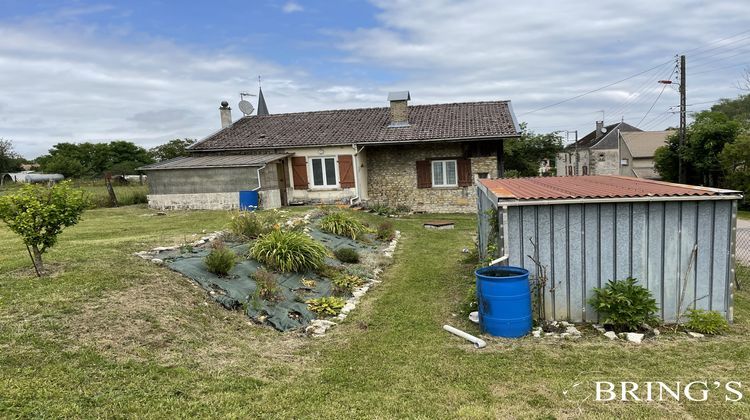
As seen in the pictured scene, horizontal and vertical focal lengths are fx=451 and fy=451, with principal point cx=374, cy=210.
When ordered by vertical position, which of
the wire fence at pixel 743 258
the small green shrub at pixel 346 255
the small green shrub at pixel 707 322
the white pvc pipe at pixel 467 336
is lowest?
the wire fence at pixel 743 258

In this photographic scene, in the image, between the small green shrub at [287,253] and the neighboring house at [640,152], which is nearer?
the small green shrub at [287,253]

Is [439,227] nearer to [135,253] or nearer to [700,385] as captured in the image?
[135,253]

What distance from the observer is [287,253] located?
765 cm

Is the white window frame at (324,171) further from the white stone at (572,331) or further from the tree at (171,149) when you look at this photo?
the tree at (171,149)

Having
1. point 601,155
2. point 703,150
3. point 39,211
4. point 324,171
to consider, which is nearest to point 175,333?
point 39,211

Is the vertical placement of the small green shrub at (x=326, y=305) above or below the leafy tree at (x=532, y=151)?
below

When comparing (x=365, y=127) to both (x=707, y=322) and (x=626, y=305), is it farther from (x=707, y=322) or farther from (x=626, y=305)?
(x=707, y=322)

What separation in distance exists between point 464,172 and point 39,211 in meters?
15.7

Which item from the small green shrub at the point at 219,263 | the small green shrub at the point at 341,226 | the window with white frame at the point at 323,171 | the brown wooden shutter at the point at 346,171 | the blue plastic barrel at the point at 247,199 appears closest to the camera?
the small green shrub at the point at 219,263

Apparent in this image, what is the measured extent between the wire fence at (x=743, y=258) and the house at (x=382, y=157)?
310 inches

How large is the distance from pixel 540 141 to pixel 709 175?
2053 cm

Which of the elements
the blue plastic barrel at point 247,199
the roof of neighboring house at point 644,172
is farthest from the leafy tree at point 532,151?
the blue plastic barrel at point 247,199

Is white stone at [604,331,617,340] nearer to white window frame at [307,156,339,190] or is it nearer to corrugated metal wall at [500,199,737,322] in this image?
corrugated metal wall at [500,199,737,322]

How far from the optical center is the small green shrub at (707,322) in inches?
218
